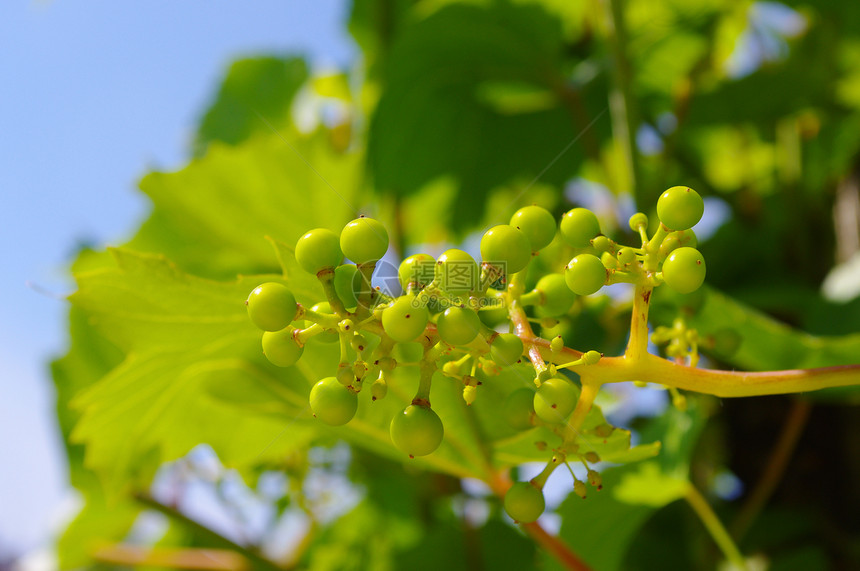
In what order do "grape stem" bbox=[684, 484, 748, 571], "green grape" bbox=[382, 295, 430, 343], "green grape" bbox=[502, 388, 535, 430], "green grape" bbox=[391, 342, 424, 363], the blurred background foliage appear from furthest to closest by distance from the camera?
the blurred background foliage
"grape stem" bbox=[684, 484, 748, 571]
"green grape" bbox=[391, 342, 424, 363]
"green grape" bbox=[502, 388, 535, 430]
"green grape" bbox=[382, 295, 430, 343]

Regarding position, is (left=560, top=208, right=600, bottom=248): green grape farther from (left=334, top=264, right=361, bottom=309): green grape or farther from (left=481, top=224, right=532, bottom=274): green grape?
(left=334, top=264, right=361, bottom=309): green grape

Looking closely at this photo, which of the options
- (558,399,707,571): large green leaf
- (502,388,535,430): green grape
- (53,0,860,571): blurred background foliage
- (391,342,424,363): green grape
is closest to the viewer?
(502,388,535,430): green grape

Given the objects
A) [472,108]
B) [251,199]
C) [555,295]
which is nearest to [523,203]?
[472,108]

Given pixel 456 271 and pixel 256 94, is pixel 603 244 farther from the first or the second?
pixel 256 94

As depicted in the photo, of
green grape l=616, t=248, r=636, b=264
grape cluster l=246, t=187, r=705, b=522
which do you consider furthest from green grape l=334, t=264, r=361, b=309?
green grape l=616, t=248, r=636, b=264

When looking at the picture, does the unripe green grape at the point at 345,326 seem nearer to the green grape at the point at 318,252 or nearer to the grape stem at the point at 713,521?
the green grape at the point at 318,252
